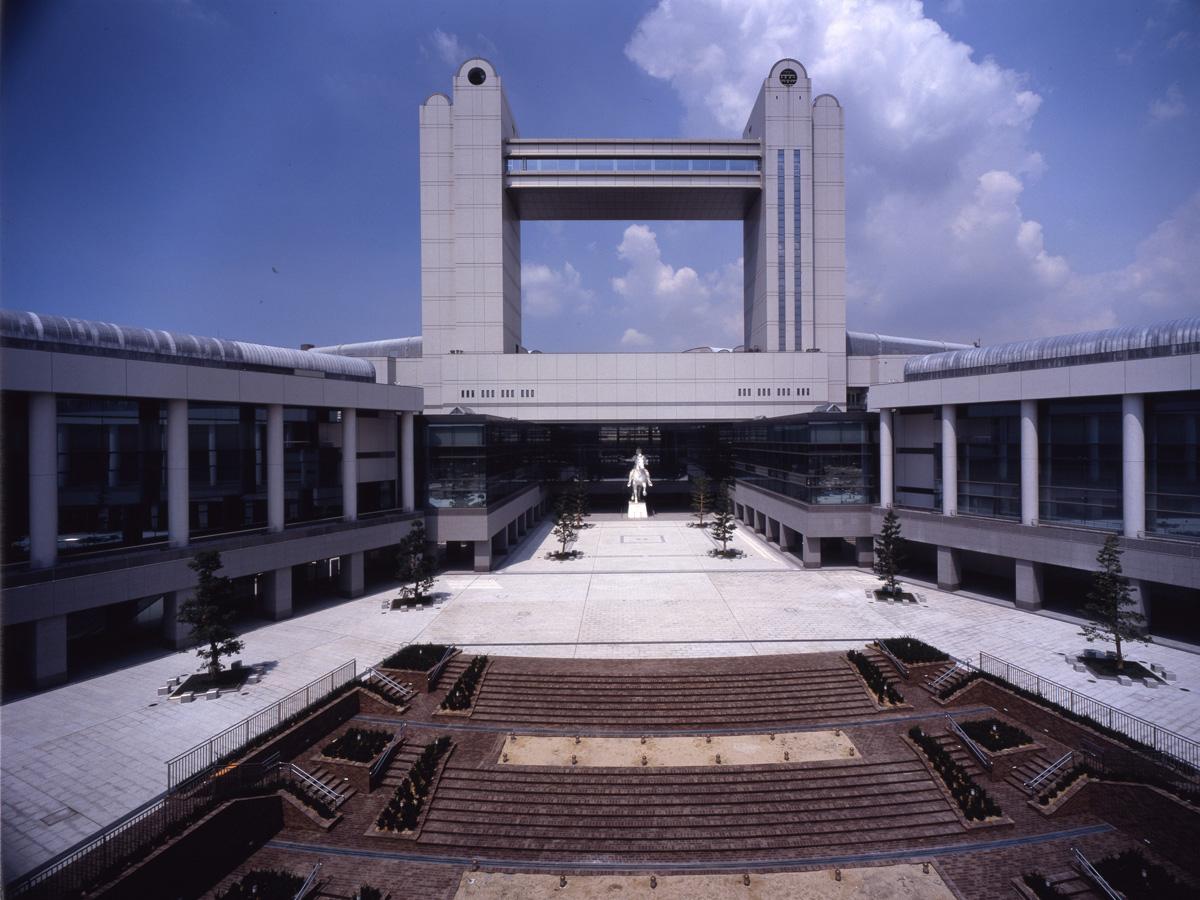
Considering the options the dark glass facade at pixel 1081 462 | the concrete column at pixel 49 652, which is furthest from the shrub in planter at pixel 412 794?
the dark glass facade at pixel 1081 462

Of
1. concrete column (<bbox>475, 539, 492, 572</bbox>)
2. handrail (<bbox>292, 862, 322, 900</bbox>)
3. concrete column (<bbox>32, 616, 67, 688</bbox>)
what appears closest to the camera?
handrail (<bbox>292, 862, 322, 900</bbox>)

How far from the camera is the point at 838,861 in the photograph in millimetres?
13969

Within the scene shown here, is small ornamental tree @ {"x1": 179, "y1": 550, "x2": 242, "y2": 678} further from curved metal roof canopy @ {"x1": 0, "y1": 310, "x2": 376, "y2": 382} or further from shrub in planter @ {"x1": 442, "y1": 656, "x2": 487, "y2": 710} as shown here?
curved metal roof canopy @ {"x1": 0, "y1": 310, "x2": 376, "y2": 382}

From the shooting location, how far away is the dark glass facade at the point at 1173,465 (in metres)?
23.9

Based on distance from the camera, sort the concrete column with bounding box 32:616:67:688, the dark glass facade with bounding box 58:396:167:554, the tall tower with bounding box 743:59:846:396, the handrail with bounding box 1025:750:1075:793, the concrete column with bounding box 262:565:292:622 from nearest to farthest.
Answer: the handrail with bounding box 1025:750:1075:793
the concrete column with bounding box 32:616:67:688
the dark glass facade with bounding box 58:396:167:554
the concrete column with bounding box 262:565:292:622
the tall tower with bounding box 743:59:846:396

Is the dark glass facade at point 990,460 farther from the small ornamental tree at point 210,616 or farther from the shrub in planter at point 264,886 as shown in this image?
the small ornamental tree at point 210,616

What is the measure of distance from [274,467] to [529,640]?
16.4m

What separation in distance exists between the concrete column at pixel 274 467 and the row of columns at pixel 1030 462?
3615cm

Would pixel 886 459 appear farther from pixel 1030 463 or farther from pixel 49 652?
pixel 49 652

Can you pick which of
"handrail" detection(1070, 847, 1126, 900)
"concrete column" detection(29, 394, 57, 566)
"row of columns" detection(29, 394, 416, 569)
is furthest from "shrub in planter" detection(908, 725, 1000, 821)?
"concrete column" detection(29, 394, 57, 566)

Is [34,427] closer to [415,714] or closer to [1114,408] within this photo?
[415,714]

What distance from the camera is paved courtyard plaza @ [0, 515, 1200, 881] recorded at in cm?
1545

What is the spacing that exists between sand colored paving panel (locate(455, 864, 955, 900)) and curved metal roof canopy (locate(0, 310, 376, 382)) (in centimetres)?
2353

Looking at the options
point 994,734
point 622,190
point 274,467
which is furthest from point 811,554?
point 622,190
